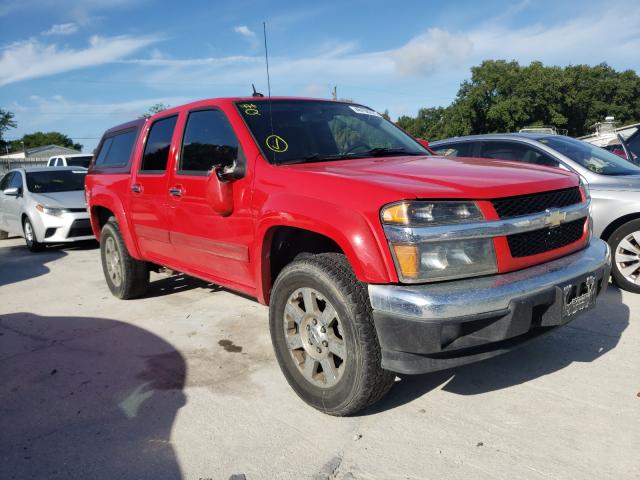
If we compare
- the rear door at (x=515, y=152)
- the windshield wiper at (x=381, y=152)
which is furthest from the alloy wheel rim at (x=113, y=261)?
the rear door at (x=515, y=152)

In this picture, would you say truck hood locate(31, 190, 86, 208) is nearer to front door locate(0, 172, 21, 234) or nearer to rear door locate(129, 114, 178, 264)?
front door locate(0, 172, 21, 234)

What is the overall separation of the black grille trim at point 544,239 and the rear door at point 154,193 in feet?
8.88

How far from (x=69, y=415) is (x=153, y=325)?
5.27 feet

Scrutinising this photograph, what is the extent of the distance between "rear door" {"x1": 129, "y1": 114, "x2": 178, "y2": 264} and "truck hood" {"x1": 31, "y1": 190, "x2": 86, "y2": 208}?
494cm

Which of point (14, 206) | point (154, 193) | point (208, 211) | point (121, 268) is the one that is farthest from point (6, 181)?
point (208, 211)

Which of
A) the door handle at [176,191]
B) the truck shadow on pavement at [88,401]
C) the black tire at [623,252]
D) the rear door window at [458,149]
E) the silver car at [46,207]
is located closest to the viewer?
the truck shadow on pavement at [88,401]

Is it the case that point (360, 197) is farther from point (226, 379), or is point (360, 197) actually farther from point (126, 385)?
point (126, 385)

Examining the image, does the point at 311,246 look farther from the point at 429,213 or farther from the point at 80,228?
the point at 80,228

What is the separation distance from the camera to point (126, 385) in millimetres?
3404

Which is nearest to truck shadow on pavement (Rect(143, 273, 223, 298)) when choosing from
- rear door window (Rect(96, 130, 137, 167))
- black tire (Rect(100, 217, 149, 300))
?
black tire (Rect(100, 217, 149, 300))

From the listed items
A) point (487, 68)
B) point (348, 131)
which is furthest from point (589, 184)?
point (487, 68)

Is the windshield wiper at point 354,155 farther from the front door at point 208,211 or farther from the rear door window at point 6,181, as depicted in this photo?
the rear door window at point 6,181

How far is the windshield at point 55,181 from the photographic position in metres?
9.64

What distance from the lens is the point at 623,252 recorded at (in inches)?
192
